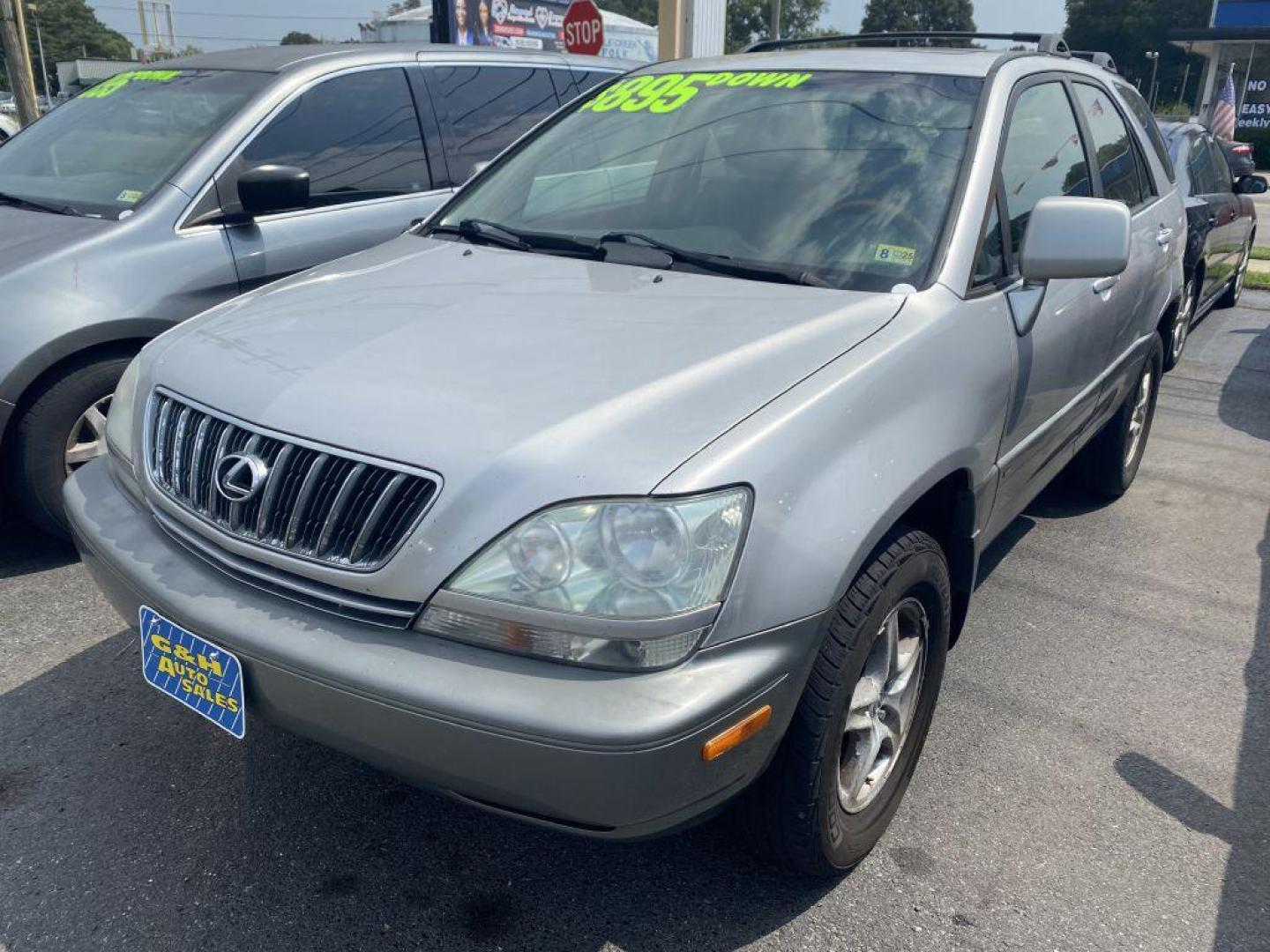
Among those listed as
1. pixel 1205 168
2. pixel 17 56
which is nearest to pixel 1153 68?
pixel 1205 168

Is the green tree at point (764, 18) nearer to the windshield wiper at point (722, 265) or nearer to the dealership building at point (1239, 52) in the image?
the dealership building at point (1239, 52)

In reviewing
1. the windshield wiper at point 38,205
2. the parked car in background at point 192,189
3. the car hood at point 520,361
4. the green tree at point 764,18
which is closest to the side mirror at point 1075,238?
the car hood at point 520,361

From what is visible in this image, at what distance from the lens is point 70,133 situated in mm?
4703

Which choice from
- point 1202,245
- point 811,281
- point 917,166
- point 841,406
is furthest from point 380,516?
point 1202,245

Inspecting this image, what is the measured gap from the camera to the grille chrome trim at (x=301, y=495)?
1.93 metres

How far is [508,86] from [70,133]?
2014 mm

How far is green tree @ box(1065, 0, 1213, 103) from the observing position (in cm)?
6725

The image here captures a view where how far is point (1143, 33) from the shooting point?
69.4 m

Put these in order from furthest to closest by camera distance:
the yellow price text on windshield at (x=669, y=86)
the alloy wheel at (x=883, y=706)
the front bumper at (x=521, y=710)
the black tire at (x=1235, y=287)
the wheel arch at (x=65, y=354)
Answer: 1. the black tire at (x=1235, y=287)
2. the wheel arch at (x=65, y=354)
3. the yellow price text on windshield at (x=669, y=86)
4. the alloy wheel at (x=883, y=706)
5. the front bumper at (x=521, y=710)

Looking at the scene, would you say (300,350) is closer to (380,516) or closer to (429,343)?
(429,343)

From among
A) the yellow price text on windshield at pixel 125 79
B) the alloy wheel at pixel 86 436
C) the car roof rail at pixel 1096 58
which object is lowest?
the alloy wheel at pixel 86 436

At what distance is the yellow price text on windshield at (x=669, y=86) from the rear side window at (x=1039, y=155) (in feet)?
2.14

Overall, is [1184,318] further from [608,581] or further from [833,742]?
[608,581]

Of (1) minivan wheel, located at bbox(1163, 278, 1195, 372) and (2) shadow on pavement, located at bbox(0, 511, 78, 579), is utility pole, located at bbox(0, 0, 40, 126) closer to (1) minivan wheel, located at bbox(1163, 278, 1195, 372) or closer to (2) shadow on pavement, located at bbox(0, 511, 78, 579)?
(2) shadow on pavement, located at bbox(0, 511, 78, 579)
